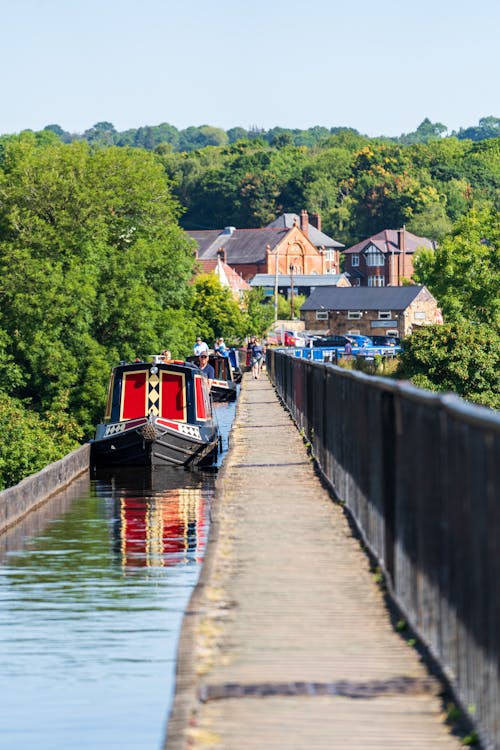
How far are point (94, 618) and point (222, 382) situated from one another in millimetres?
49400

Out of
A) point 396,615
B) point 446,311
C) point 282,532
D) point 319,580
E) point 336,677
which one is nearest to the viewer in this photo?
point 336,677

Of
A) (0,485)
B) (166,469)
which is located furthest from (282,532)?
(0,485)

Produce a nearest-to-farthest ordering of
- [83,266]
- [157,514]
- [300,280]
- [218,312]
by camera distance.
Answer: [157,514]
[83,266]
[218,312]
[300,280]

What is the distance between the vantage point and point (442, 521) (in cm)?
876

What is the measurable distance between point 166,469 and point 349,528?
63.7 ft

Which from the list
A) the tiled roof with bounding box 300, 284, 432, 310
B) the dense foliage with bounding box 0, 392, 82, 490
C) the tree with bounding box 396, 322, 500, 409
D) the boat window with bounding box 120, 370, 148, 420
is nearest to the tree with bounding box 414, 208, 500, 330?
the tiled roof with bounding box 300, 284, 432, 310

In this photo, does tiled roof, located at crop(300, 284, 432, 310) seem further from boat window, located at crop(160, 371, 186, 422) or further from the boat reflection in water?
the boat reflection in water

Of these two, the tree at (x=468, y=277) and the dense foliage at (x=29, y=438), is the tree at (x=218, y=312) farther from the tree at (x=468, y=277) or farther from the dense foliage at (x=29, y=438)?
the dense foliage at (x=29, y=438)

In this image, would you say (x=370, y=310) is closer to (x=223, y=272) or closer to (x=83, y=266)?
(x=223, y=272)

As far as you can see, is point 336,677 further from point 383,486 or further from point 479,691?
point 383,486

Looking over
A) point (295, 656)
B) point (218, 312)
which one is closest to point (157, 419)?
point (295, 656)

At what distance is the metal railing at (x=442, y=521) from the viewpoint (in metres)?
7.25

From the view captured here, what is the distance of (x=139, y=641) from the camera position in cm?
1362

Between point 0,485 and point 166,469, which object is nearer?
point 166,469
